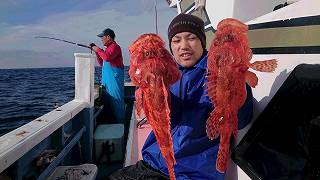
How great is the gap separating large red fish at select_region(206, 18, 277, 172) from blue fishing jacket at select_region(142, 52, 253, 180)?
479mm

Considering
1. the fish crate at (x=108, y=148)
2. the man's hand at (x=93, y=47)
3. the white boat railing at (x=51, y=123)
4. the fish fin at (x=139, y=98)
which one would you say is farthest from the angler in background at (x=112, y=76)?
the fish fin at (x=139, y=98)

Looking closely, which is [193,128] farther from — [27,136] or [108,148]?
[108,148]

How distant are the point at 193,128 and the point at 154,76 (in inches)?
31.1

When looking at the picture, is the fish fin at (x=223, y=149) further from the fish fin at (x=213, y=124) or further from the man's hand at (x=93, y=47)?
the man's hand at (x=93, y=47)

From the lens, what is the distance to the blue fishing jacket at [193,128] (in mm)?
2424

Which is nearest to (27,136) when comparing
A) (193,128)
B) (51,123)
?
(51,123)

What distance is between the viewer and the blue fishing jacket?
2424 mm

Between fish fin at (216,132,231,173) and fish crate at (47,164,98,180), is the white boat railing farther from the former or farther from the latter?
fish fin at (216,132,231,173)

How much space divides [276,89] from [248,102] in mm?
227

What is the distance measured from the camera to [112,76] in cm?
785

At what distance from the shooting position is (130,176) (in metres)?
2.76

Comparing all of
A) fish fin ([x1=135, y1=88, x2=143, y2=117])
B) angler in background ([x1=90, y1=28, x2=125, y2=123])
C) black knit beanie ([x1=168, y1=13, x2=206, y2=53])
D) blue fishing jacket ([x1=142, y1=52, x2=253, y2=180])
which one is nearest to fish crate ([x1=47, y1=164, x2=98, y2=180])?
blue fishing jacket ([x1=142, y1=52, x2=253, y2=180])

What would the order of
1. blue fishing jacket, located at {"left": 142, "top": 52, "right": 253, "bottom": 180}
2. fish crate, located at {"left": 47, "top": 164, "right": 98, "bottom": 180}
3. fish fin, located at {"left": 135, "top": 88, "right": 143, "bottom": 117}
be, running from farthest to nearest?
fish crate, located at {"left": 47, "top": 164, "right": 98, "bottom": 180} → blue fishing jacket, located at {"left": 142, "top": 52, "right": 253, "bottom": 180} → fish fin, located at {"left": 135, "top": 88, "right": 143, "bottom": 117}

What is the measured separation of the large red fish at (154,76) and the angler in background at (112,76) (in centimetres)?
580
